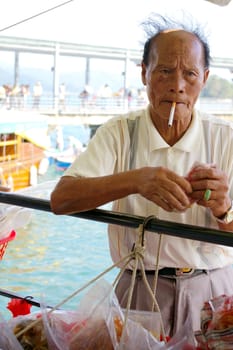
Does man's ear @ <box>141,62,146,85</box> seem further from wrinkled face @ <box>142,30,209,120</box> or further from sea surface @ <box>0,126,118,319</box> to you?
sea surface @ <box>0,126,118,319</box>

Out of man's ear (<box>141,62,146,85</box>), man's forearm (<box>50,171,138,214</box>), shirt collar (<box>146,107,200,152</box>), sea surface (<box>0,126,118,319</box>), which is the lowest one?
sea surface (<box>0,126,118,319</box>)

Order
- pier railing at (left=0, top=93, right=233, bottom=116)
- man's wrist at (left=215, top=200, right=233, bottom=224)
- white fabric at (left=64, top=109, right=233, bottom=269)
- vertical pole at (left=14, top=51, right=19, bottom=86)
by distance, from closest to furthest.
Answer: man's wrist at (left=215, top=200, right=233, bottom=224) < white fabric at (left=64, top=109, right=233, bottom=269) < pier railing at (left=0, top=93, right=233, bottom=116) < vertical pole at (left=14, top=51, right=19, bottom=86)

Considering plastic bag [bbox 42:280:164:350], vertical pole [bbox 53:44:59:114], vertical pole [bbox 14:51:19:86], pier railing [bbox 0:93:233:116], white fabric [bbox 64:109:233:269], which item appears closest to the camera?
plastic bag [bbox 42:280:164:350]

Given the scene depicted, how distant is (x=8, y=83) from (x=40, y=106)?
3.06m

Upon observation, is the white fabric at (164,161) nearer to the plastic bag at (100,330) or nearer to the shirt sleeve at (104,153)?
the shirt sleeve at (104,153)

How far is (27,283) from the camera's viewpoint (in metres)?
7.55

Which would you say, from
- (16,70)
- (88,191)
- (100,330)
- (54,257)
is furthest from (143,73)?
(16,70)

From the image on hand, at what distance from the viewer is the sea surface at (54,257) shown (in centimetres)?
753

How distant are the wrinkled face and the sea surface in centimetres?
533

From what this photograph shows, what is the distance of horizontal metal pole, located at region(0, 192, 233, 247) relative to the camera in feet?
2.63

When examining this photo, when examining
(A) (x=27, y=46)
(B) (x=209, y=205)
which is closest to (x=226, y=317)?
(B) (x=209, y=205)

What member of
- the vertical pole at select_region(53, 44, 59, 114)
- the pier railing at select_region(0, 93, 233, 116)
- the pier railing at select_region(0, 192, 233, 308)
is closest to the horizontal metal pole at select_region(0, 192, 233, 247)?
the pier railing at select_region(0, 192, 233, 308)

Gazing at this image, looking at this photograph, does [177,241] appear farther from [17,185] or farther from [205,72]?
[17,185]

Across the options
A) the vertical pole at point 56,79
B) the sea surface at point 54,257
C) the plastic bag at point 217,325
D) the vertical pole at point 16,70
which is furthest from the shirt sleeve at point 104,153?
the vertical pole at point 16,70
